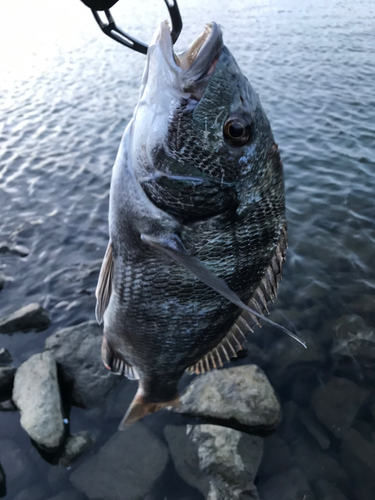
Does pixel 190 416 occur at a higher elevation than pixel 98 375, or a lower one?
lower

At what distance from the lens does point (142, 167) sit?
2.19 meters

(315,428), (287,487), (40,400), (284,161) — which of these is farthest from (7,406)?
(284,161)

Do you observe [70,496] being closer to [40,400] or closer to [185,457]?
[40,400]

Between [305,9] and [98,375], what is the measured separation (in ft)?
80.7

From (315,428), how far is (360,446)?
46 centimetres

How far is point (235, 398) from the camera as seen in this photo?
4434 mm

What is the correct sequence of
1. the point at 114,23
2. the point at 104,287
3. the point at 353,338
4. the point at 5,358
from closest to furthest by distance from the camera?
the point at 114,23
the point at 104,287
the point at 5,358
the point at 353,338

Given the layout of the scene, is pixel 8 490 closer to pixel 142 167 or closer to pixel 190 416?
pixel 190 416

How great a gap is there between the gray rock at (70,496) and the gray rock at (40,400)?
0.43m

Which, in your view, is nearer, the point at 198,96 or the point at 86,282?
the point at 198,96

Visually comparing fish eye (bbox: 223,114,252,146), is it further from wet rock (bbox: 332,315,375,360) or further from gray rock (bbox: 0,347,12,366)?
gray rock (bbox: 0,347,12,366)

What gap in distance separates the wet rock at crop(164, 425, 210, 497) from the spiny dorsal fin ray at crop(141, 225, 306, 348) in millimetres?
2607

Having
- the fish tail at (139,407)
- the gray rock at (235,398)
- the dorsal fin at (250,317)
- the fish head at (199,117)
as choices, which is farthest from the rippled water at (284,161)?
the fish head at (199,117)

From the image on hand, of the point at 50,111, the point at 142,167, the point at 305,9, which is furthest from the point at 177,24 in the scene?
the point at 305,9
